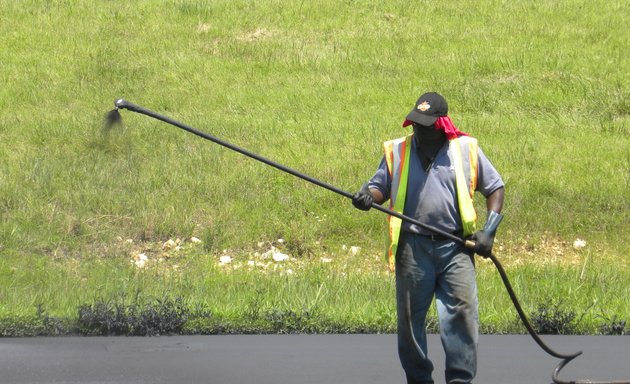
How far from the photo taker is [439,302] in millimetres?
5953

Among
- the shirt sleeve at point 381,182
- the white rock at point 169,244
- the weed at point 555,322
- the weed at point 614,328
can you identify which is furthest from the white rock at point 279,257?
the shirt sleeve at point 381,182

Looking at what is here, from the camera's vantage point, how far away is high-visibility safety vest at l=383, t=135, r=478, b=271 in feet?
19.5

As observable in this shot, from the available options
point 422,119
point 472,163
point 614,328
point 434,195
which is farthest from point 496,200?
point 614,328

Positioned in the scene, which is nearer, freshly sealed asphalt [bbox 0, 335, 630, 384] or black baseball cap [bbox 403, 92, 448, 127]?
black baseball cap [bbox 403, 92, 448, 127]

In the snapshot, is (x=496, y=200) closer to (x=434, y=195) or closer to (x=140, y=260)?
(x=434, y=195)

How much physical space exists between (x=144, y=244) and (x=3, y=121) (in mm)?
3790

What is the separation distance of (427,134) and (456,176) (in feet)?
0.89

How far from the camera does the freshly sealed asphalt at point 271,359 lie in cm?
670

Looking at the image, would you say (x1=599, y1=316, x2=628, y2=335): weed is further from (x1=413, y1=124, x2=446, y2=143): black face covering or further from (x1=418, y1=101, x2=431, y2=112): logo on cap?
(x1=418, y1=101, x2=431, y2=112): logo on cap

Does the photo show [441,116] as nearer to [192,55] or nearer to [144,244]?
[144,244]

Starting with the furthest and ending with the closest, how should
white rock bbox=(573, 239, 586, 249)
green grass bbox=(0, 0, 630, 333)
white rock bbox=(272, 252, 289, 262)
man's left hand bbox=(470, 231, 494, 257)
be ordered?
white rock bbox=(573, 239, 586, 249)
white rock bbox=(272, 252, 289, 262)
green grass bbox=(0, 0, 630, 333)
man's left hand bbox=(470, 231, 494, 257)

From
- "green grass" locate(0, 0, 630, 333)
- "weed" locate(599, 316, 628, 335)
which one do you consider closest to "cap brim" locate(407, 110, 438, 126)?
"green grass" locate(0, 0, 630, 333)

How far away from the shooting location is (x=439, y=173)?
595 cm

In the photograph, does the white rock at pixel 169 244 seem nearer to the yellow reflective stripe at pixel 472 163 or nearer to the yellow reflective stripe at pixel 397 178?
the yellow reflective stripe at pixel 397 178
